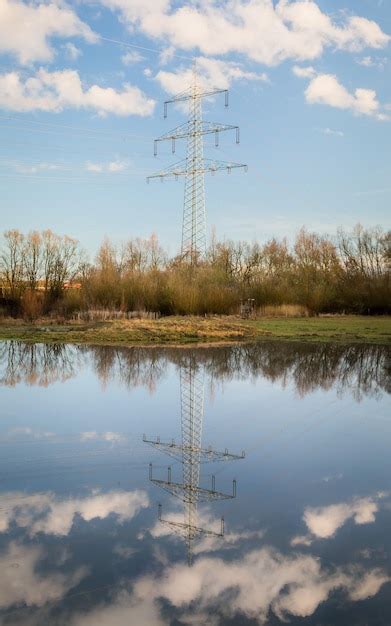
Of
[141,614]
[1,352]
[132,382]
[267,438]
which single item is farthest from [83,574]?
[1,352]

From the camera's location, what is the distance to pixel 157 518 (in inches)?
202

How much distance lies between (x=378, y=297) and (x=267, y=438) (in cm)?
3419

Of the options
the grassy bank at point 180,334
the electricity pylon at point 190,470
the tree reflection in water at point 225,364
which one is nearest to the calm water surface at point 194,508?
the electricity pylon at point 190,470

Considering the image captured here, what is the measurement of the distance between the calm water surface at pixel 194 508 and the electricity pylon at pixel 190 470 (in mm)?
22

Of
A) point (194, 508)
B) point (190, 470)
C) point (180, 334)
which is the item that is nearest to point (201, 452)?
point (190, 470)

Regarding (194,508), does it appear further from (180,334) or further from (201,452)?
(180,334)

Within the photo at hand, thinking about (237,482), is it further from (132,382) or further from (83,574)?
(132,382)

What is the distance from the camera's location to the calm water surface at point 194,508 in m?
3.88

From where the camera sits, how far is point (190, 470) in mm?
6656

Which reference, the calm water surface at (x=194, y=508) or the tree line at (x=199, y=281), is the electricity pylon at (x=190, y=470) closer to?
the calm water surface at (x=194, y=508)

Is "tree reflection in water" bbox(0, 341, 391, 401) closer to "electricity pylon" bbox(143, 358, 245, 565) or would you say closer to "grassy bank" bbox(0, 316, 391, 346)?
"grassy bank" bbox(0, 316, 391, 346)

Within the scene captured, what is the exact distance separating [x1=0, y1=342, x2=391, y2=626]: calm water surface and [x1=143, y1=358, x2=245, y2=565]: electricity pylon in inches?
0.9

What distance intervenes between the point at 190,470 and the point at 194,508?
1224mm

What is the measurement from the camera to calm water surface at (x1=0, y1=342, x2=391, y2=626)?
12.7ft
